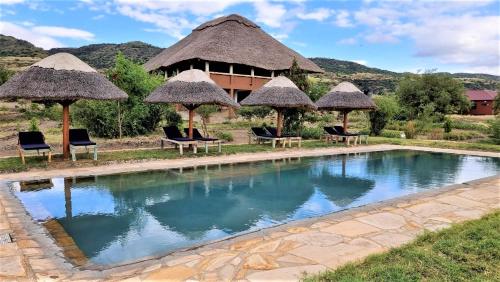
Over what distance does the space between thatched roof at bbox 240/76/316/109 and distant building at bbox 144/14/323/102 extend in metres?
10.1

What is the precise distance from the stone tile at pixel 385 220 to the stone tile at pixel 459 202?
4.53 feet

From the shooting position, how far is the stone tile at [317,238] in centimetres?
421

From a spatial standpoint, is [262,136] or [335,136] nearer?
[262,136]

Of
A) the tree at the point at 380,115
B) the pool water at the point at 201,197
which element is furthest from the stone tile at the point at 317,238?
the tree at the point at 380,115

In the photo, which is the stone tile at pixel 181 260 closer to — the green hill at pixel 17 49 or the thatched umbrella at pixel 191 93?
the thatched umbrella at pixel 191 93

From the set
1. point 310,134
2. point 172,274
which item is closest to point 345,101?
point 310,134

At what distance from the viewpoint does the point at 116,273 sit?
3.40 metres

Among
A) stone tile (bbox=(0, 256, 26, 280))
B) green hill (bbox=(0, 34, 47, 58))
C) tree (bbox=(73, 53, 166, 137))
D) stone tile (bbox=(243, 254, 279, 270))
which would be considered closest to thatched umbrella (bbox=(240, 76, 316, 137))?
tree (bbox=(73, 53, 166, 137))

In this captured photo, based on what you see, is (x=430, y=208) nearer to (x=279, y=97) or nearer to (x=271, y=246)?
(x=271, y=246)

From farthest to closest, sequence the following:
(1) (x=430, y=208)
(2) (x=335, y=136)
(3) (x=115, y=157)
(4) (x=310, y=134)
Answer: (4) (x=310, y=134) < (2) (x=335, y=136) < (3) (x=115, y=157) < (1) (x=430, y=208)

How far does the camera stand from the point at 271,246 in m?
4.11

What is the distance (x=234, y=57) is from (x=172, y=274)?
853 inches

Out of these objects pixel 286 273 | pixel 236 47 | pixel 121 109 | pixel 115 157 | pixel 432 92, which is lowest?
pixel 286 273

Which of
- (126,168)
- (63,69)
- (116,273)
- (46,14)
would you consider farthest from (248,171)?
(46,14)
